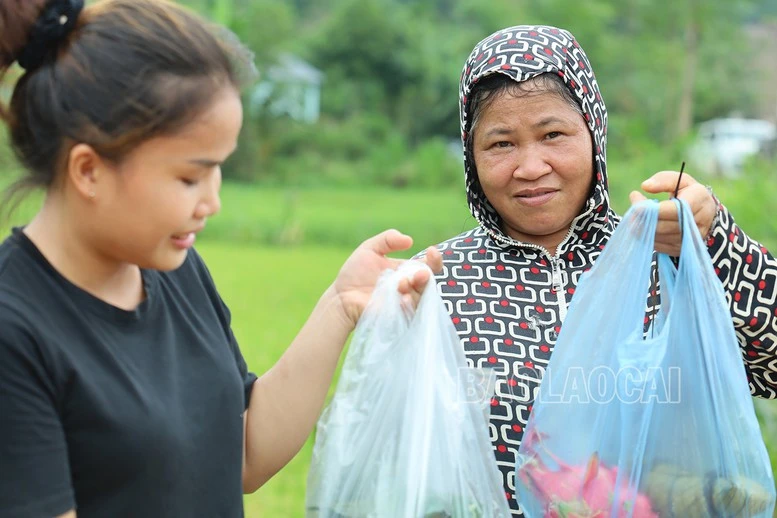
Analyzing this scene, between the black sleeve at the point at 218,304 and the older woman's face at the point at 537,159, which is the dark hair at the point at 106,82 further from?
the older woman's face at the point at 537,159

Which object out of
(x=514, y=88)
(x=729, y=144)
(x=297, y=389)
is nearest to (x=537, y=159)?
(x=514, y=88)

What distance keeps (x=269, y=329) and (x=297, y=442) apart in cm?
716

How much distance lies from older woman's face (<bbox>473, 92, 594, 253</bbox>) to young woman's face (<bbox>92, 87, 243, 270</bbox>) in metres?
0.80

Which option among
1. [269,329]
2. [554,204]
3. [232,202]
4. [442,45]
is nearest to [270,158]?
[232,202]

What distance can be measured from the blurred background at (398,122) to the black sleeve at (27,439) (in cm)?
367

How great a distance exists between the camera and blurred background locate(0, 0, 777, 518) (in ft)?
32.5

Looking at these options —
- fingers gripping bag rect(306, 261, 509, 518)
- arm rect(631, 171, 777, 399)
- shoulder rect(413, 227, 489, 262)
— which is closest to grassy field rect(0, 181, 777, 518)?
fingers gripping bag rect(306, 261, 509, 518)

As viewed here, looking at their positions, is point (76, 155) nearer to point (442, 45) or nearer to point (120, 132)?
point (120, 132)

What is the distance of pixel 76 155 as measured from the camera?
4.72 feet

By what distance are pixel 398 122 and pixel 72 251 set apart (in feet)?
86.5

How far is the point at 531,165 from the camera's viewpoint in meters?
2.13

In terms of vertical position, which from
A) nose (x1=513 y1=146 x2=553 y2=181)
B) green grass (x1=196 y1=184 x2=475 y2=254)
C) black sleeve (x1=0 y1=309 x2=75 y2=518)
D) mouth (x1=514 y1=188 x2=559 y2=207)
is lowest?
black sleeve (x1=0 y1=309 x2=75 y2=518)

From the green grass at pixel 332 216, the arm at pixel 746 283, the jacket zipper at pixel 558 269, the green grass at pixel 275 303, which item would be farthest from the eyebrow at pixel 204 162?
the green grass at pixel 332 216

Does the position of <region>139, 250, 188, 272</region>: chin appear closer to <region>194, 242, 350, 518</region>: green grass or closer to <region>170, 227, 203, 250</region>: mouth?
<region>170, 227, 203, 250</region>: mouth
